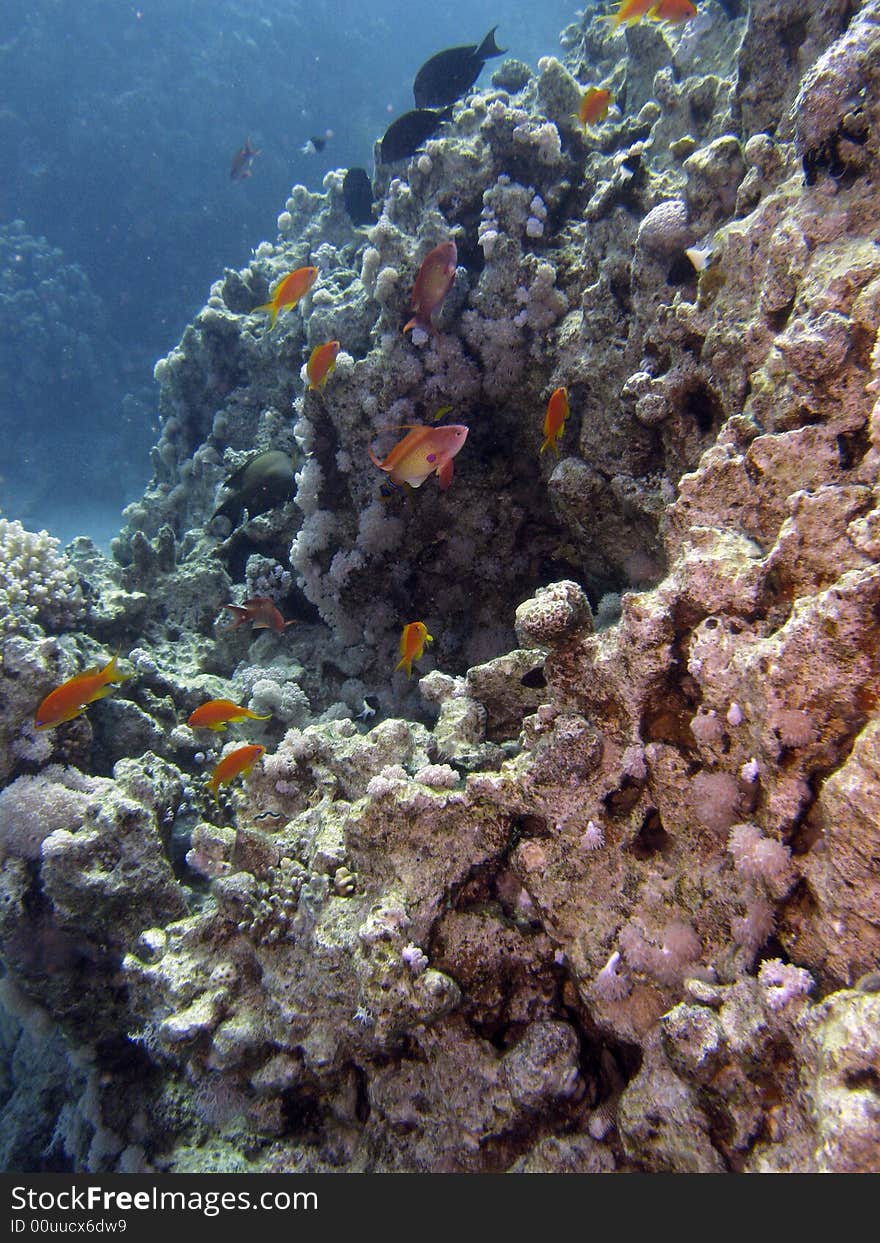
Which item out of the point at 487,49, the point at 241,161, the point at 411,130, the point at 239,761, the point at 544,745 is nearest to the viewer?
the point at 544,745

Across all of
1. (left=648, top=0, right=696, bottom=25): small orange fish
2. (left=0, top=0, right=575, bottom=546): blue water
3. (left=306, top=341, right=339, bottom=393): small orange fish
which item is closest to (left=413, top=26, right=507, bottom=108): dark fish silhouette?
(left=648, top=0, right=696, bottom=25): small orange fish

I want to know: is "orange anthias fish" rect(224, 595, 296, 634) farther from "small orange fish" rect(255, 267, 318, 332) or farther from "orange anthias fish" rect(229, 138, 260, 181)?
"orange anthias fish" rect(229, 138, 260, 181)

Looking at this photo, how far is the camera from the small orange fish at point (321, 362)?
4.08 metres

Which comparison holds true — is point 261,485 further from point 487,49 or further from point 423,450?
point 487,49

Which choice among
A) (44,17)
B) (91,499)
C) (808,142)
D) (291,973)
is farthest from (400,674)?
(44,17)

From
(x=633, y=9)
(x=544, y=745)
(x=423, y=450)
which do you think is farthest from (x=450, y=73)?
(x=544, y=745)

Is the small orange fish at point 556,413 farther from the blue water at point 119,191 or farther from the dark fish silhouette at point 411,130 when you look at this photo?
the blue water at point 119,191

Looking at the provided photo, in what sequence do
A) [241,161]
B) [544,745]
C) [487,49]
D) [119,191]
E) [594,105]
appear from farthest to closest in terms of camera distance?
[119,191]
[241,161]
[487,49]
[594,105]
[544,745]

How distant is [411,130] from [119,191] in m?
22.9

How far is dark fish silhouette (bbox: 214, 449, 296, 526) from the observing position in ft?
18.4

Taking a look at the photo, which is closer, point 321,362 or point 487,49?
point 321,362

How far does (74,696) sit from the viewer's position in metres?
3.37

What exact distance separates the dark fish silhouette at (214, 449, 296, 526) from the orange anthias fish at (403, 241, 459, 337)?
2275mm

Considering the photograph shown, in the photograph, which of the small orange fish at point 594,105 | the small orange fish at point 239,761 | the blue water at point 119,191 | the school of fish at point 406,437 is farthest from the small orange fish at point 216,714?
the blue water at point 119,191
